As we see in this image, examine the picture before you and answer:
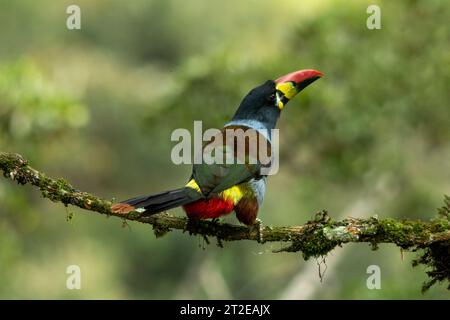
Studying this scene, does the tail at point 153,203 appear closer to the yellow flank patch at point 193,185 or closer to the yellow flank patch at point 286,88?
the yellow flank patch at point 193,185

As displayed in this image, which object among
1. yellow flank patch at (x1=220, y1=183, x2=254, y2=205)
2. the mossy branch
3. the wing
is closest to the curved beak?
the wing

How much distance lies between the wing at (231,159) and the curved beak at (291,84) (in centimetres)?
37

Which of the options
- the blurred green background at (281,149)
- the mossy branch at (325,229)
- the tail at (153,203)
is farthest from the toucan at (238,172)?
the blurred green background at (281,149)

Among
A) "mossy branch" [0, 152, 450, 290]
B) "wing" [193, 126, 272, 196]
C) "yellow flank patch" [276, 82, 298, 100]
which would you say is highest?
"yellow flank patch" [276, 82, 298, 100]

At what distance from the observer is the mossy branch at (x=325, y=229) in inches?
145

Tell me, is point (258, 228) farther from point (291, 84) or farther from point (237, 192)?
point (291, 84)

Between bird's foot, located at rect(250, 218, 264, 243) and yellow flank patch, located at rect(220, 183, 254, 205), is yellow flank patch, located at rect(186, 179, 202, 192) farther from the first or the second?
bird's foot, located at rect(250, 218, 264, 243)

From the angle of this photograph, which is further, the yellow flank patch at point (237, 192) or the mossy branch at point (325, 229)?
the yellow flank patch at point (237, 192)

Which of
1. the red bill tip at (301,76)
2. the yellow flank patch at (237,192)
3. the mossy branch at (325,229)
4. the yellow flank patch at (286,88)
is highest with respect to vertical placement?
the red bill tip at (301,76)

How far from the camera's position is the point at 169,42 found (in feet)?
72.7

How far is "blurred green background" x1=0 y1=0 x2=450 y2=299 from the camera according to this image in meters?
7.53

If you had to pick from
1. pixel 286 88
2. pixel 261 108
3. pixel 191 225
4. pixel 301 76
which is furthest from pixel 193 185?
pixel 301 76
